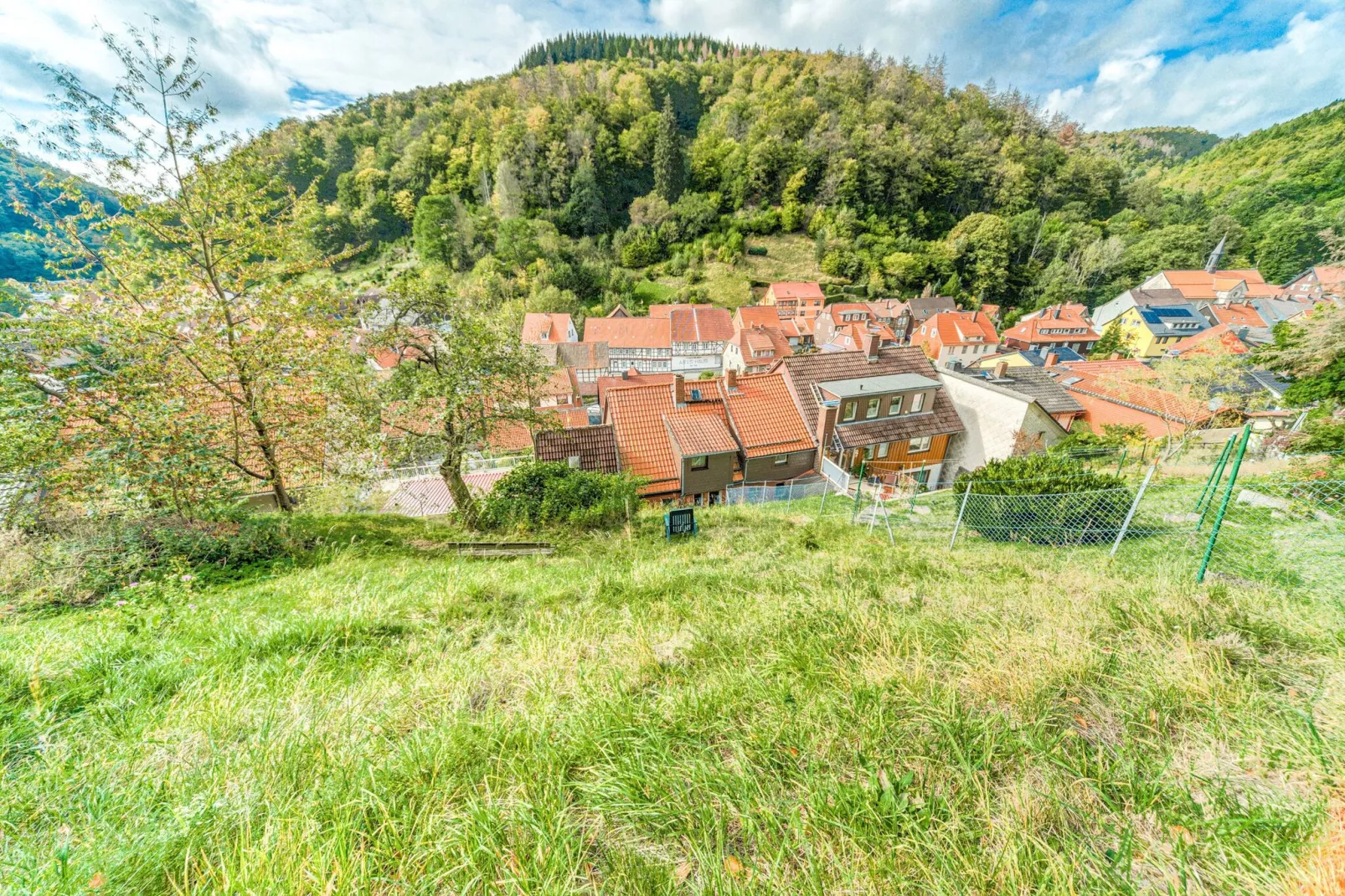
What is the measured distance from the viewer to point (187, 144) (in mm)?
7859

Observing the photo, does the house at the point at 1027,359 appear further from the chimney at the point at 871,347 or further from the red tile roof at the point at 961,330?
the chimney at the point at 871,347

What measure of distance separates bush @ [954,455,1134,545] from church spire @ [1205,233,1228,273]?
323ft

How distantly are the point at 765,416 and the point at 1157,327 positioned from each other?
65.0 m

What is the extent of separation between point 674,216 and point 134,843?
264 ft

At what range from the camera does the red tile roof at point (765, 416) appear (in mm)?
18562

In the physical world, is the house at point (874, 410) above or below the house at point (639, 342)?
below

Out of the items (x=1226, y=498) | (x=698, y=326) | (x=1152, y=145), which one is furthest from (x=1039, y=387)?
(x=1152, y=145)

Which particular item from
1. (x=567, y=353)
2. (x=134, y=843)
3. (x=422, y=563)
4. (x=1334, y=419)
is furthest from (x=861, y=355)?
(x=567, y=353)

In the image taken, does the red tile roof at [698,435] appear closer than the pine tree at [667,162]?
Yes

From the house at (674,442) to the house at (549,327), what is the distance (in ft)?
108

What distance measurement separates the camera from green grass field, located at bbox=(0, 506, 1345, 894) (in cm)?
166

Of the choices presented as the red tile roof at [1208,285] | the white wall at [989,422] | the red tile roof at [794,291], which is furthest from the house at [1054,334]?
the white wall at [989,422]

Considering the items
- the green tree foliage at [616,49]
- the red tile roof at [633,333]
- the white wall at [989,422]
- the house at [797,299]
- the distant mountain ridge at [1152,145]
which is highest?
→ the green tree foliage at [616,49]

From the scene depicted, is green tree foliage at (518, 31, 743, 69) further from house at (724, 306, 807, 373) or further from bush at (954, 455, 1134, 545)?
bush at (954, 455, 1134, 545)
